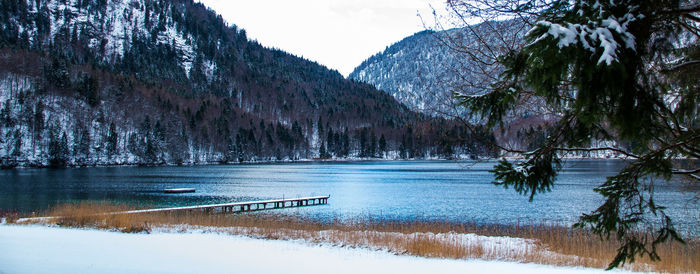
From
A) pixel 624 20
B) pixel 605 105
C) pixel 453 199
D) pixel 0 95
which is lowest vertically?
pixel 453 199

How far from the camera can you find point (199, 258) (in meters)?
10.6

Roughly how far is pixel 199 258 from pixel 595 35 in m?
9.91

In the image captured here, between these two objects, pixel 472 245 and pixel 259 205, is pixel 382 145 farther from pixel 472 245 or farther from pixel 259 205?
pixel 472 245

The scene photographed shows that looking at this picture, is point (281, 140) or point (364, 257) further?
point (281, 140)

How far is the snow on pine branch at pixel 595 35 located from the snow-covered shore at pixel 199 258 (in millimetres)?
7565

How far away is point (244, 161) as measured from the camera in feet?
497

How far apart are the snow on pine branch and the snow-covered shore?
757 cm

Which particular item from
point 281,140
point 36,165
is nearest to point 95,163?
point 36,165

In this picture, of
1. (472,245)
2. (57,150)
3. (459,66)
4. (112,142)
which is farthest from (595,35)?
(112,142)

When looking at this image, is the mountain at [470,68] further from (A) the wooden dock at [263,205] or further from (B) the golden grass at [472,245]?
(A) the wooden dock at [263,205]

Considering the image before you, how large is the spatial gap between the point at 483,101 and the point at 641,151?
1.87 metres

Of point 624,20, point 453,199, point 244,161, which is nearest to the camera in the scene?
point 624,20

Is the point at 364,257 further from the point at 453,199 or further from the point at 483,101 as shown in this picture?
the point at 453,199

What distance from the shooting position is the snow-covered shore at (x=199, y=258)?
937 cm
